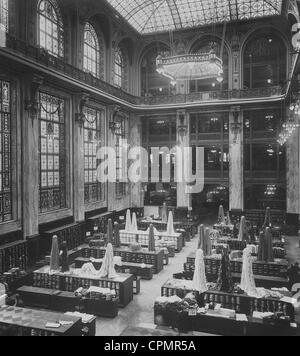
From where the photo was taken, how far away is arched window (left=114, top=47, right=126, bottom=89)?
2241 centimetres

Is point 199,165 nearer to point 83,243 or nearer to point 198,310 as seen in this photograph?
point 83,243

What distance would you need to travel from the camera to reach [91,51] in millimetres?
19359

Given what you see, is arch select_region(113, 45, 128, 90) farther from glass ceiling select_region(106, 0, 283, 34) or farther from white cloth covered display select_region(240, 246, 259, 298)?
white cloth covered display select_region(240, 246, 259, 298)

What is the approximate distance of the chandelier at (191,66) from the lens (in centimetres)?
1203

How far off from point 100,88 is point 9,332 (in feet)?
44.4

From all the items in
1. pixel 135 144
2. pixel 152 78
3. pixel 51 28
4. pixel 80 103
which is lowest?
pixel 135 144

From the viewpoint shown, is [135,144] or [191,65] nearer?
[191,65]

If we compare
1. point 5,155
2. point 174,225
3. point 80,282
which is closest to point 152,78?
point 174,225

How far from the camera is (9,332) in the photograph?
24.0ft

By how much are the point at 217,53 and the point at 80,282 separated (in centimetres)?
1787

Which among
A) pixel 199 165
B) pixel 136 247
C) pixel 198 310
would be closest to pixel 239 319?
pixel 198 310

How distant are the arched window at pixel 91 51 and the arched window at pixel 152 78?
4.98 m

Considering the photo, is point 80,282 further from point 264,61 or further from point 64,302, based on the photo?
point 264,61

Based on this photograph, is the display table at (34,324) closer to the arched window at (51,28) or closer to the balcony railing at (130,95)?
the balcony railing at (130,95)
